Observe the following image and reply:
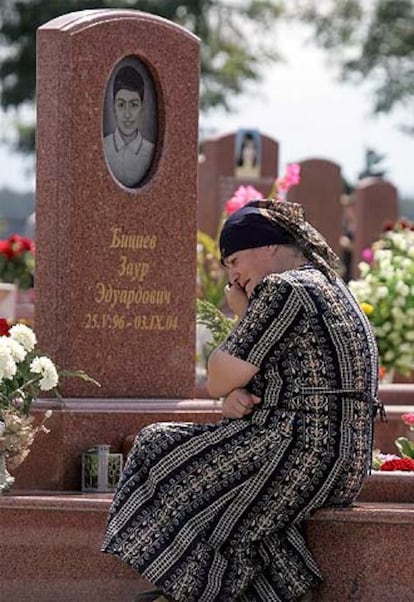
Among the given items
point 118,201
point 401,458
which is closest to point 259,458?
point 401,458

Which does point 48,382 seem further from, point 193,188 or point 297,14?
point 297,14

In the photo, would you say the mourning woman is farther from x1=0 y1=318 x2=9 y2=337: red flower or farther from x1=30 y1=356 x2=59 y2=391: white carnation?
x1=0 y1=318 x2=9 y2=337: red flower

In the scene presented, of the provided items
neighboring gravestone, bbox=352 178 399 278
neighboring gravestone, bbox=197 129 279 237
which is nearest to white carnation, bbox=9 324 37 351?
neighboring gravestone, bbox=197 129 279 237

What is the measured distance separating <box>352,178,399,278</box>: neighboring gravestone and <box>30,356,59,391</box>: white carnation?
17015 millimetres

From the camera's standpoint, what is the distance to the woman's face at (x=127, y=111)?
363 inches

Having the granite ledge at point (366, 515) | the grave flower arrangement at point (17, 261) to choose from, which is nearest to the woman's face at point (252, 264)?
the granite ledge at point (366, 515)

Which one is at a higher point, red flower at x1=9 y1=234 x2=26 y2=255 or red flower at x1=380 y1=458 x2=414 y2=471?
red flower at x1=9 y1=234 x2=26 y2=255

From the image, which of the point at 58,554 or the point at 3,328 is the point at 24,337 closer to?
the point at 3,328

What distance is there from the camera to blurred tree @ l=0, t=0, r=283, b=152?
36469mm

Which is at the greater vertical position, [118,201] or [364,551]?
[118,201]

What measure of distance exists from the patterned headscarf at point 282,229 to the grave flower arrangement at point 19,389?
0.89m

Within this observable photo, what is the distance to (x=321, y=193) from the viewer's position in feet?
74.3

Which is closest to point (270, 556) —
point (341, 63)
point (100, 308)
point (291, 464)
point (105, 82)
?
point (291, 464)

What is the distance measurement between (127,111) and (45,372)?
1.64m
